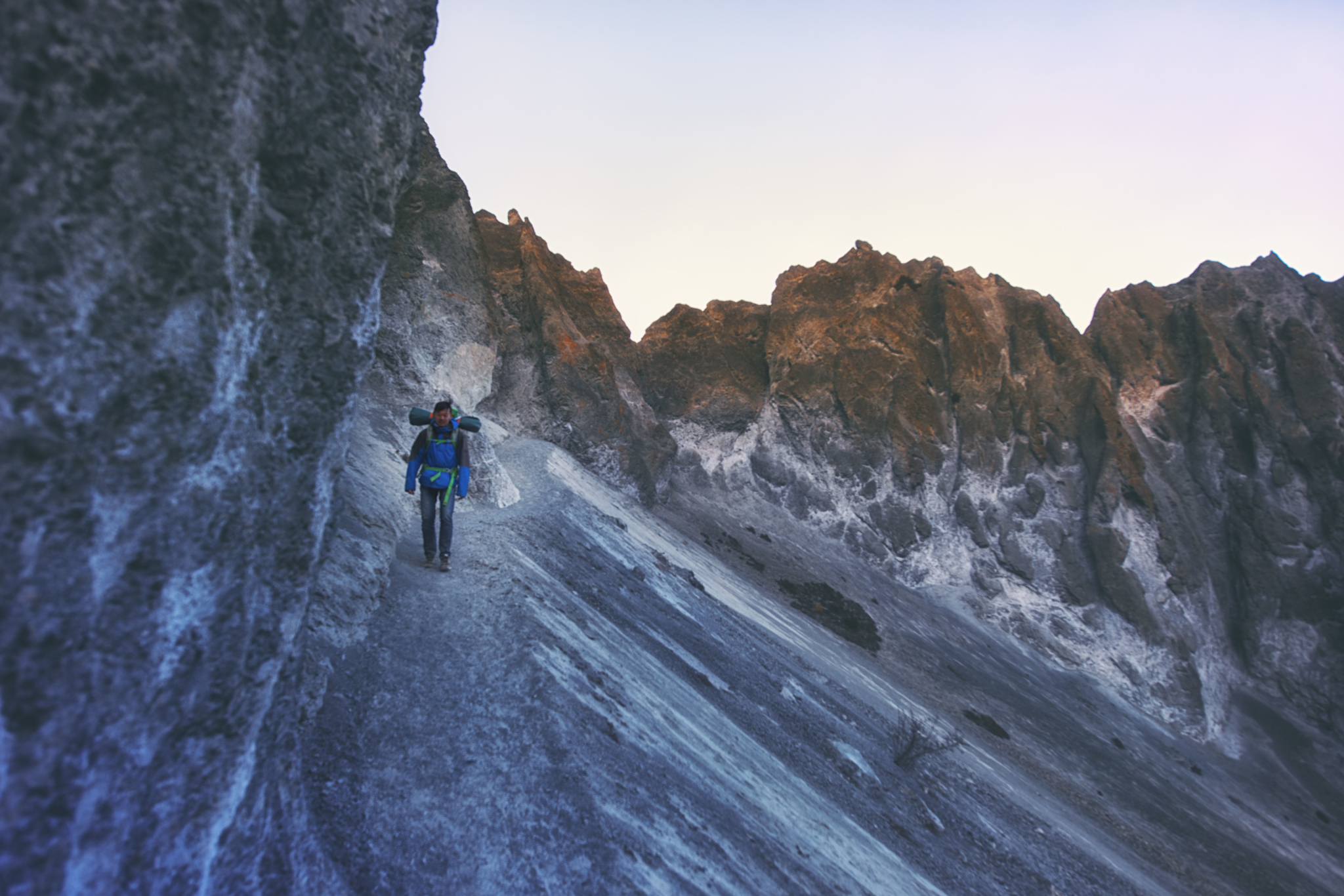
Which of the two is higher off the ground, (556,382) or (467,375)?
(556,382)

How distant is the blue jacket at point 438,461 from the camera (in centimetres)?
649

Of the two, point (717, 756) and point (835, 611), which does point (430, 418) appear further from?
point (835, 611)

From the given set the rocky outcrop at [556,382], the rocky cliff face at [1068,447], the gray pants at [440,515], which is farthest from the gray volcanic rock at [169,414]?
the rocky cliff face at [1068,447]

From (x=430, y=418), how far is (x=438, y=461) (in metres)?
0.47

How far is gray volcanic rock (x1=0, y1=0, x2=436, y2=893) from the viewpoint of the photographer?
2.02m

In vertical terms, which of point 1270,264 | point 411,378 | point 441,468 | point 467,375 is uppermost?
point 1270,264

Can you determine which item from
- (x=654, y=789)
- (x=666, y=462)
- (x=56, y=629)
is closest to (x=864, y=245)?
(x=666, y=462)

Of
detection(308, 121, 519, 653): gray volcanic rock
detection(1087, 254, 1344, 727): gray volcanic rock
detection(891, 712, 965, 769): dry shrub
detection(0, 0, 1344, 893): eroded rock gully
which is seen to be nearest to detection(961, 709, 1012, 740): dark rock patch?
detection(0, 0, 1344, 893): eroded rock gully

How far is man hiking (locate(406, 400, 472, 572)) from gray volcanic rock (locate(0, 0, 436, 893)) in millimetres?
3014

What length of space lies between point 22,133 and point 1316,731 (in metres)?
33.3

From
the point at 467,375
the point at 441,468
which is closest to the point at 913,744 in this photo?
the point at 441,468

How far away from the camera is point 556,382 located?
18641 mm

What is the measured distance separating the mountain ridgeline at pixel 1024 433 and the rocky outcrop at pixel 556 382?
8 cm

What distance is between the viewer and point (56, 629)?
2131mm
